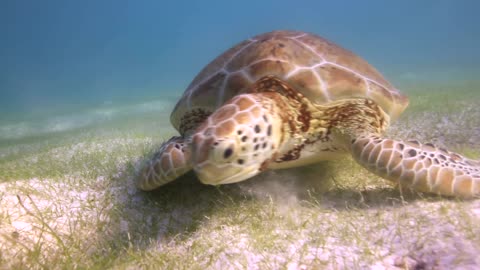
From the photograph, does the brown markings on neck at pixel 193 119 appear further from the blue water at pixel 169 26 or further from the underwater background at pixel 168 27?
the blue water at pixel 169 26

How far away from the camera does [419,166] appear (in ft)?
7.76

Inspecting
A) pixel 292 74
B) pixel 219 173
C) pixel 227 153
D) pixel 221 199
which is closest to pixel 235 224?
pixel 221 199

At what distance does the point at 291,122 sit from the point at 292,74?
49cm

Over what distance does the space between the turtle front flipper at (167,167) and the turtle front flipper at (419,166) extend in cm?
155

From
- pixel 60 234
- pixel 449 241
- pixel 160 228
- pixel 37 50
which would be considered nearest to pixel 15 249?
pixel 60 234

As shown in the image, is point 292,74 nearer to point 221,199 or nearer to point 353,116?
point 353,116

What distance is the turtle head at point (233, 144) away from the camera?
2016 millimetres

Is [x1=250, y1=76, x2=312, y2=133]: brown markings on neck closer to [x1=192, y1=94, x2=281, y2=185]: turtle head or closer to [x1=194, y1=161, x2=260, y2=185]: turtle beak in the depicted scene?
[x1=192, y1=94, x2=281, y2=185]: turtle head

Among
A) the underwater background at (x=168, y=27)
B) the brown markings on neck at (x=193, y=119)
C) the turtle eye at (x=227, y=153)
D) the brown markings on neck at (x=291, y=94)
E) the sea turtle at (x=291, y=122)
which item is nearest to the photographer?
the turtle eye at (x=227, y=153)

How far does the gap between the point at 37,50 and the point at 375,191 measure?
142620 millimetres

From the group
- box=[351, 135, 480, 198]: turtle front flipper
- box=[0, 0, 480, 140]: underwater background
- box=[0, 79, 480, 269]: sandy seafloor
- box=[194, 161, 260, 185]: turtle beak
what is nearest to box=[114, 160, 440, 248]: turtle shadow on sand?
box=[0, 79, 480, 269]: sandy seafloor

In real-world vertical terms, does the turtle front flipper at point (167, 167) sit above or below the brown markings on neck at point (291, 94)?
below

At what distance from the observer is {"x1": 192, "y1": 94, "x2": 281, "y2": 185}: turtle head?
2.02 m

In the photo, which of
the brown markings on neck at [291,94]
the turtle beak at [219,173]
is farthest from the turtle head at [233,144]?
the brown markings on neck at [291,94]
